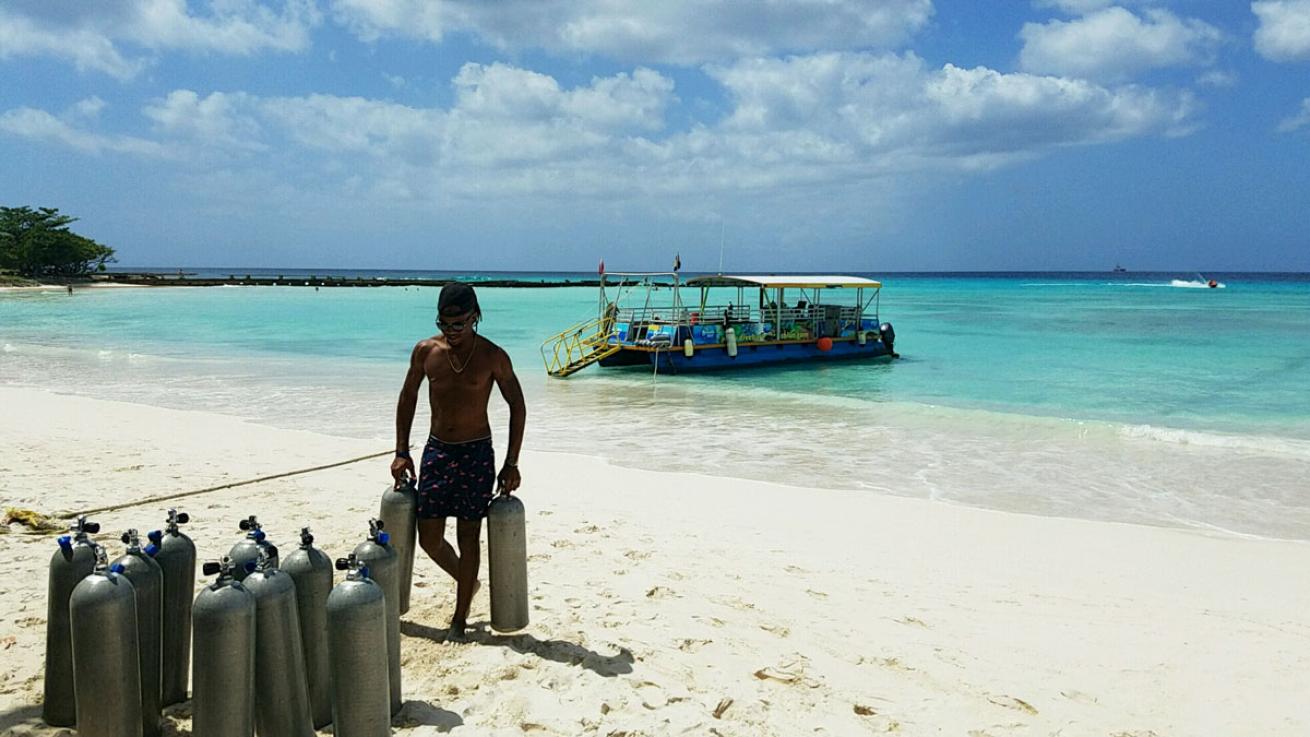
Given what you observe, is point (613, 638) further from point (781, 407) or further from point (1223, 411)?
point (1223, 411)

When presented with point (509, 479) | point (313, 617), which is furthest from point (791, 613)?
point (313, 617)

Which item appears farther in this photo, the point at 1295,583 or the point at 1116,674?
the point at 1295,583

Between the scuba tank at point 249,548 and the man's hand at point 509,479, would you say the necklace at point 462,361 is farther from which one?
the scuba tank at point 249,548

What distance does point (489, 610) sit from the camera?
4.64 meters

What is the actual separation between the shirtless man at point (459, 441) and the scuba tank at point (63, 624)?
4.22ft

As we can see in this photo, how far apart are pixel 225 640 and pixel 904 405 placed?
1510 centimetres

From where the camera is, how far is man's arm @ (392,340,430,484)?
4254mm

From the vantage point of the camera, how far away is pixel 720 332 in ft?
75.1

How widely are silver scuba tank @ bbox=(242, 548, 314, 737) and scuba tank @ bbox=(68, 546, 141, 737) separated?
388 millimetres

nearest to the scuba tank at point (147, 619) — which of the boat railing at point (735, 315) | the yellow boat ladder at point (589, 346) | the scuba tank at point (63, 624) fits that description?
the scuba tank at point (63, 624)

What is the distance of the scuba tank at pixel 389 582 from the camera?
136 inches

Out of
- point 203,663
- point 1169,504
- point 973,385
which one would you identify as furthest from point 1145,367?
point 203,663

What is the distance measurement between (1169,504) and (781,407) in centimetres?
773

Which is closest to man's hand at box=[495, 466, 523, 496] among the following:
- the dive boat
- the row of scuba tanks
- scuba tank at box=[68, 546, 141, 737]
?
the row of scuba tanks
